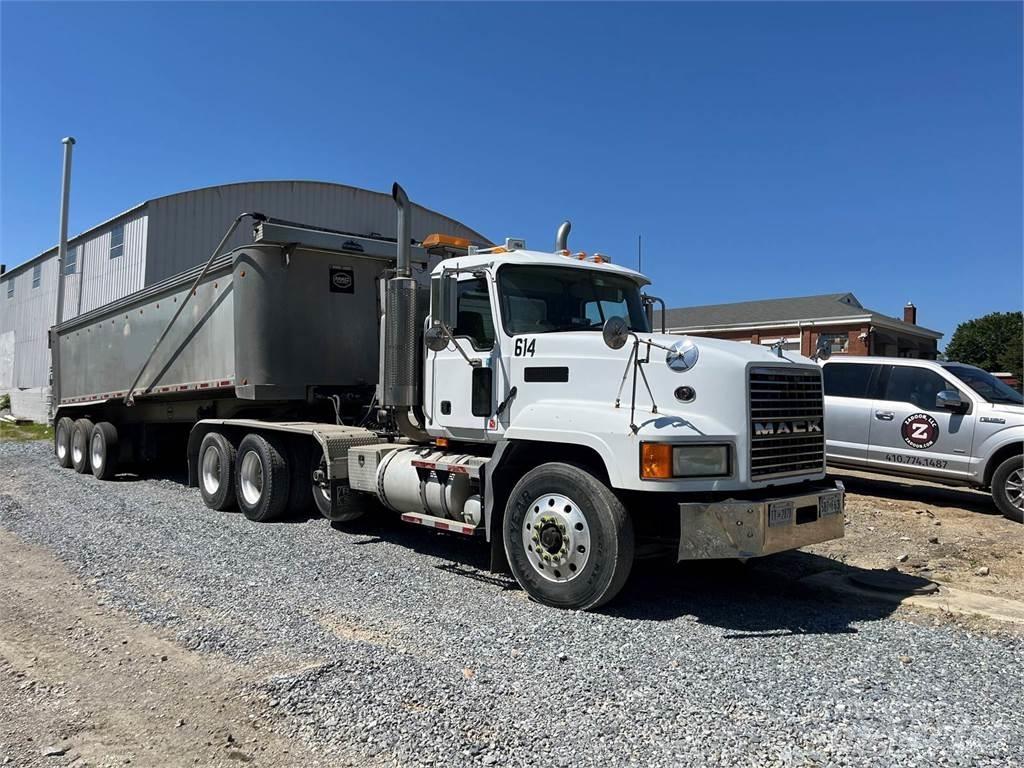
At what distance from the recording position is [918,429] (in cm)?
981

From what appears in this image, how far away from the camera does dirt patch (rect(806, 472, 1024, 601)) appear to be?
6.94m

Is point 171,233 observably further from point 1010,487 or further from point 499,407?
point 1010,487

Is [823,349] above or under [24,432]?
above

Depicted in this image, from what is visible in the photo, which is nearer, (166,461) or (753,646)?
(753,646)

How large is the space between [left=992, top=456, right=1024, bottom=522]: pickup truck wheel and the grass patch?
2328 centimetres

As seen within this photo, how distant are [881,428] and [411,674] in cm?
810

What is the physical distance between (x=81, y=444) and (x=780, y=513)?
43.2ft

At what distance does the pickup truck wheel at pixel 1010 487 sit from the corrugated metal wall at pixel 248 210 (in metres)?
17.1

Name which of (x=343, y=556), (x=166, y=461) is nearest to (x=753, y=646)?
(x=343, y=556)

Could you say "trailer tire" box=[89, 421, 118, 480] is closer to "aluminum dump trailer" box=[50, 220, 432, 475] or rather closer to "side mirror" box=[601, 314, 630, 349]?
"aluminum dump trailer" box=[50, 220, 432, 475]

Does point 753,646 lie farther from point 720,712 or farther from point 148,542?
point 148,542

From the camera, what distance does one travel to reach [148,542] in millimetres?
7676

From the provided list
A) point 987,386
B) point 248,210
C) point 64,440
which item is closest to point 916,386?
point 987,386

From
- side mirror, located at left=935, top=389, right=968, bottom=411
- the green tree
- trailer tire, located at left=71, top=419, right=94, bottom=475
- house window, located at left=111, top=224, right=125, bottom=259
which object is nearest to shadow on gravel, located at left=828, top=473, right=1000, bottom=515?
side mirror, located at left=935, top=389, right=968, bottom=411
